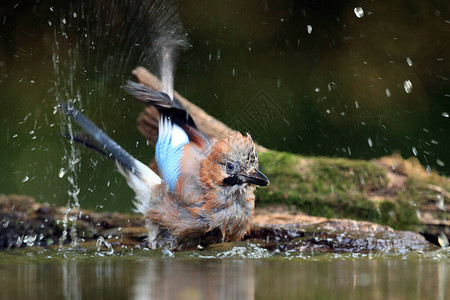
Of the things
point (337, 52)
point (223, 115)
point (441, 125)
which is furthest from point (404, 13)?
point (223, 115)

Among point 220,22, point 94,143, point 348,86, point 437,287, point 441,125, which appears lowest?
point 437,287

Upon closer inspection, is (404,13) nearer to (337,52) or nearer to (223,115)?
(337,52)

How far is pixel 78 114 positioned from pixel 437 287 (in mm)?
2887

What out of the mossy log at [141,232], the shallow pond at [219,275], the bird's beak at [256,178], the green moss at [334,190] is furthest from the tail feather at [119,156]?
the green moss at [334,190]

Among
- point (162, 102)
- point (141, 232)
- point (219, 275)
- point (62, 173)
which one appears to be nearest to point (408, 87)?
point (162, 102)

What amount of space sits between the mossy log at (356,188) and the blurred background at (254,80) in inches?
30.7

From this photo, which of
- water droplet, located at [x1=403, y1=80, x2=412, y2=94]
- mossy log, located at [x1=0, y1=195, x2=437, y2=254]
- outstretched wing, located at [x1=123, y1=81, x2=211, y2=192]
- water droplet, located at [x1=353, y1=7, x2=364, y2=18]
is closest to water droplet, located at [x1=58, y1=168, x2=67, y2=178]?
mossy log, located at [x1=0, y1=195, x2=437, y2=254]

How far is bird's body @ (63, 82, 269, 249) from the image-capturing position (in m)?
3.47

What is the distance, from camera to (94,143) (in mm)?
4031

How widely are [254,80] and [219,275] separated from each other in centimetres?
381

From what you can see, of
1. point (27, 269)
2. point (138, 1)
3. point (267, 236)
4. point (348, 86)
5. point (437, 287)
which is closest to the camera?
point (437, 287)

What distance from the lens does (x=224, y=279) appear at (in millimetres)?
2203

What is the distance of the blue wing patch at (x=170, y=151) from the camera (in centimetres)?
367

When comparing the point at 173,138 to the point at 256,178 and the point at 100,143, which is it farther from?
the point at 256,178
